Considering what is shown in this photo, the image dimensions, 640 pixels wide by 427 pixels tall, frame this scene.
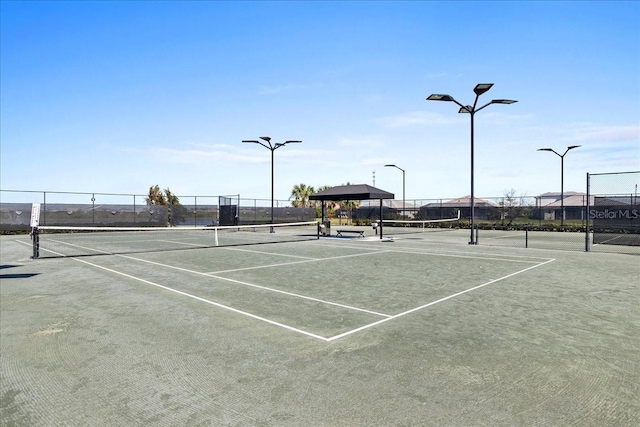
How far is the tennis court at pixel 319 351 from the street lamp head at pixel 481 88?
1132cm

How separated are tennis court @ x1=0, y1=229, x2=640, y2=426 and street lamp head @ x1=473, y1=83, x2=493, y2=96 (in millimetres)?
11318

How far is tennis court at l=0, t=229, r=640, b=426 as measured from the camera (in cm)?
347

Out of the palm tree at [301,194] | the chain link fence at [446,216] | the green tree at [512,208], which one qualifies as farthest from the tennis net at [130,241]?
the palm tree at [301,194]

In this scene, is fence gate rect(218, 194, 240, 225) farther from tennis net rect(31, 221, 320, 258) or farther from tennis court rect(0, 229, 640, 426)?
tennis court rect(0, 229, 640, 426)

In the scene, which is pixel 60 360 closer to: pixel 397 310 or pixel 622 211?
pixel 397 310

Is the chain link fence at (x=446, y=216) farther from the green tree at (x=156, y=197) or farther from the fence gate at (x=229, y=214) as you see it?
the green tree at (x=156, y=197)

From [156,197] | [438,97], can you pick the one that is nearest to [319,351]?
[438,97]

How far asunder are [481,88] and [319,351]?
17.8 m

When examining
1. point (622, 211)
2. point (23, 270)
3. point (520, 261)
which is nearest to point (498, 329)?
point (520, 261)

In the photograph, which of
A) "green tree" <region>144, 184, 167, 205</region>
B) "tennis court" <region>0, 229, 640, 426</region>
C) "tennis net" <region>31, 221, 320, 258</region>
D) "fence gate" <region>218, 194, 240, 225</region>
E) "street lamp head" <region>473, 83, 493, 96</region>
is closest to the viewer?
"tennis court" <region>0, 229, 640, 426</region>

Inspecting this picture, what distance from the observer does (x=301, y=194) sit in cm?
7931

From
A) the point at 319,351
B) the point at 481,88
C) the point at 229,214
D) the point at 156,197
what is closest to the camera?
the point at 319,351

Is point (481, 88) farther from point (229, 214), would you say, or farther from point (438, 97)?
point (229, 214)

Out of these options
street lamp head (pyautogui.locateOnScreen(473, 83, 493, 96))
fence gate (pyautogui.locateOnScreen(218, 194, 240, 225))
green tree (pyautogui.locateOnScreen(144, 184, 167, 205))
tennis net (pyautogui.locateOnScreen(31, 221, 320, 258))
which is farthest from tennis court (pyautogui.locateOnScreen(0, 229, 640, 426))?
green tree (pyautogui.locateOnScreen(144, 184, 167, 205))
